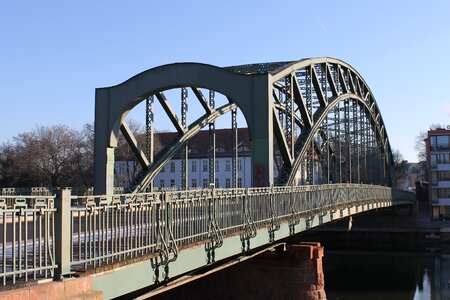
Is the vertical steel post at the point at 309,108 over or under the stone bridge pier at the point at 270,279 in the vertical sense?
over

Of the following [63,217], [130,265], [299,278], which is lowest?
[299,278]

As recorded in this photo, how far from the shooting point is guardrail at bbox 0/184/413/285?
7.18 meters

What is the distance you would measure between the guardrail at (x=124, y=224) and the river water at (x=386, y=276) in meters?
18.0

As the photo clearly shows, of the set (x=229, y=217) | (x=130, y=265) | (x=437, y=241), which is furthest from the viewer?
(x=437, y=241)

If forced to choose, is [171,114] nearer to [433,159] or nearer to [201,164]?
[433,159]

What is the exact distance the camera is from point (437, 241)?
2293 inches

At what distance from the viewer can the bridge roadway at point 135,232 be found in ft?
23.8

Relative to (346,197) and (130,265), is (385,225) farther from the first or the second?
(130,265)

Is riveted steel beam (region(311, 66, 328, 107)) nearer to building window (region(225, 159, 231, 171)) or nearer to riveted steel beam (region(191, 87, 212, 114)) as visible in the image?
riveted steel beam (region(191, 87, 212, 114))

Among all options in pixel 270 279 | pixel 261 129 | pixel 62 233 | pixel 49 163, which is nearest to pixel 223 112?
pixel 261 129

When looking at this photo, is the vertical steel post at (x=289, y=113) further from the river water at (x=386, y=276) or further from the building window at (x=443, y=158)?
the building window at (x=443, y=158)

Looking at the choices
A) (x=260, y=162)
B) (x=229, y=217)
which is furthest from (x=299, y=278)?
(x=229, y=217)

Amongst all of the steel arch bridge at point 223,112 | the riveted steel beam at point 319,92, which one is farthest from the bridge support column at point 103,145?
the riveted steel beam at point 319,92

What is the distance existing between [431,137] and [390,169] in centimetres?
907
